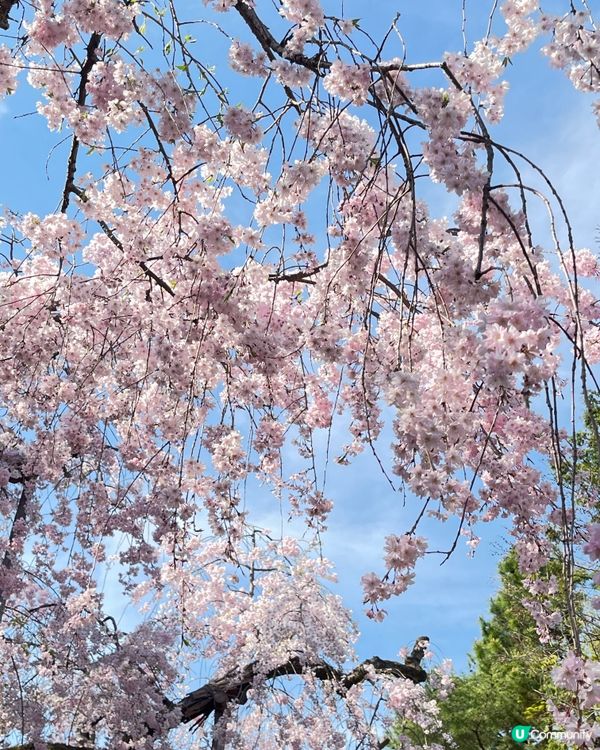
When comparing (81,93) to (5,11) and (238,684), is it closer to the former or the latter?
(5,11)

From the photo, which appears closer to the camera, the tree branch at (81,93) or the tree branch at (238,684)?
the tree branch at (81,93)

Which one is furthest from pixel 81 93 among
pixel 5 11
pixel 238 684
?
pixel 238 684

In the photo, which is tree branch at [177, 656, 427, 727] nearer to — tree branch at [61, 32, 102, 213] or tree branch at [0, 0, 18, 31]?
tree branch at [61, 32, 102, 213]

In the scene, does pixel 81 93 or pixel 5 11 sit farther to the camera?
pixel 81 93

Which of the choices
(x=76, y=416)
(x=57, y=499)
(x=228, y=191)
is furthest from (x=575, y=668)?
(x=57, y=499)

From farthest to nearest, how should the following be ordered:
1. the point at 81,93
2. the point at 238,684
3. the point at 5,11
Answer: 1. the point at 238,684
2. the point at 81,93
3. the point at 5,11

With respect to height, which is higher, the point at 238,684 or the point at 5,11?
the point at 5,11

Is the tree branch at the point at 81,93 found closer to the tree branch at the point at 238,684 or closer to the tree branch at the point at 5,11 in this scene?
the tree branch at the point at 5,11

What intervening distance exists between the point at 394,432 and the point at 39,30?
2493mm

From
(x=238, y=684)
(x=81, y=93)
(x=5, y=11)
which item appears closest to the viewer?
(x=5, y=11)

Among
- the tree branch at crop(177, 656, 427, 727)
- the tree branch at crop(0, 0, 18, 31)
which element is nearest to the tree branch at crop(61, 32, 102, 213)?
the tree branch at crop(0, 0, 18, 31)

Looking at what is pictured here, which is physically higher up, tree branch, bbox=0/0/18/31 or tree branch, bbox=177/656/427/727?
tree branch, bbox=0/0/18/31

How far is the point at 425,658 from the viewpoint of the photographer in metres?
8.15

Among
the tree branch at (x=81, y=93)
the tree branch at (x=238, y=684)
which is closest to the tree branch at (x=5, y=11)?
the tree branch at (x=81, y=93)
